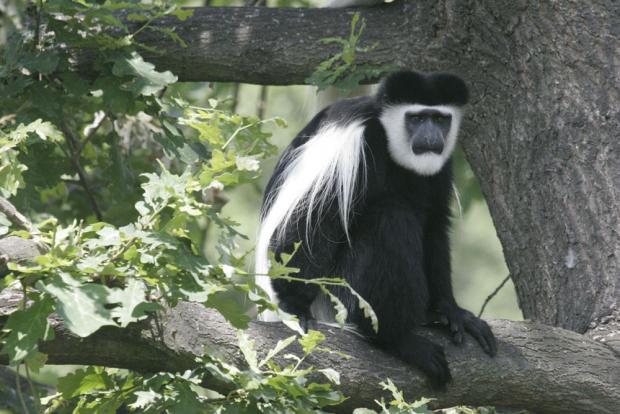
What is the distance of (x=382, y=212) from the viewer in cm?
279

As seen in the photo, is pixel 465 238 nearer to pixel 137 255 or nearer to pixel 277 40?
pixel 277 40

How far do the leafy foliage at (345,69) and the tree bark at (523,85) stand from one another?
0.07 m

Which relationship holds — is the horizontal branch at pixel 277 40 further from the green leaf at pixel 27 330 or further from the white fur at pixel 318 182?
the green leaf at pixel 27 330

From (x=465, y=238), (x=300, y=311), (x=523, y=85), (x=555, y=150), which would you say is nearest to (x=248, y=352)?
(x=300, y=311)

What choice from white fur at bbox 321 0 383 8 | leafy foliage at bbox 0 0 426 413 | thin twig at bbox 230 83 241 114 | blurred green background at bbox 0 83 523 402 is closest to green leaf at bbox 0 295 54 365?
leafy foliage at bbox 0 0 426 413

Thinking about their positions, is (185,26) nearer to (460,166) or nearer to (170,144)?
(170,144)

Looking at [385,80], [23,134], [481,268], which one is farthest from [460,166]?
[481,268]

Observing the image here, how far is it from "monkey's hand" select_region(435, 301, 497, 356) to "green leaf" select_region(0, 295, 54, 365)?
4.51ft

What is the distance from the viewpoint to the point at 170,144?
8.64 feet

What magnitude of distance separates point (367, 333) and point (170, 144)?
806 millimetres

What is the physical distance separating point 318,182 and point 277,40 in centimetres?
66

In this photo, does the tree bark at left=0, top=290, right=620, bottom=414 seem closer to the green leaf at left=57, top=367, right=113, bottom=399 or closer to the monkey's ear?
the green leaf at left=57, top=367, right=113, bottom=399

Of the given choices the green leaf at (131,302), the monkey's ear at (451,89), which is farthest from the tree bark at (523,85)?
the green leaf at (131,302)

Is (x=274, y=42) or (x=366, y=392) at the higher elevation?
(x=274, y=42)
